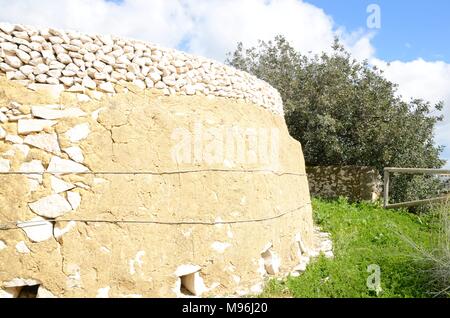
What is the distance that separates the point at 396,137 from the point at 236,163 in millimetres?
7981

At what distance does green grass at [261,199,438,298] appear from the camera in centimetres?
460

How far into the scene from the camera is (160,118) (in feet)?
14.2

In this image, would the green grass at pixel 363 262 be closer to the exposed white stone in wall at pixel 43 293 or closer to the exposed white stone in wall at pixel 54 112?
the exposed white stone in wall at pixel 43 293

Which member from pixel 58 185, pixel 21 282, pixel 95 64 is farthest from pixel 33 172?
pixel 95 64

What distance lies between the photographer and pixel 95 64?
4.18m

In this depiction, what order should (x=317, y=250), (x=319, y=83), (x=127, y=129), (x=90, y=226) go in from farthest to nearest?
(x=319, y=83) < (x=317, y=250) < (x=127, y=129) < (x=90, y=226)

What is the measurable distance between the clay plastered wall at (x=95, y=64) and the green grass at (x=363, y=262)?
275 centimetres

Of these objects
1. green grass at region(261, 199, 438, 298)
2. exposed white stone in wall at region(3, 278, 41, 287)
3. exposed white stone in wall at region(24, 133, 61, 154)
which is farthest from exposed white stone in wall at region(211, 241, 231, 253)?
exposed white stone in wall at region(24, 133, 61, 154)

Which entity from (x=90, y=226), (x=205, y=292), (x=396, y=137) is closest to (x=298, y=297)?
(x=205, y=292)

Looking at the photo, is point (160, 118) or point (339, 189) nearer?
point (160, 118)

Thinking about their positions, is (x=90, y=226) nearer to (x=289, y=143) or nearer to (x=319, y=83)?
(x=289, y=143)

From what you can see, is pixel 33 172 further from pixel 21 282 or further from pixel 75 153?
pixel 21 282

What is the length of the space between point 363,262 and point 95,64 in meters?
4.62

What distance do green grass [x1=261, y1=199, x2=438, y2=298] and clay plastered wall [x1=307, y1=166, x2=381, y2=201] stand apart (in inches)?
88.4
